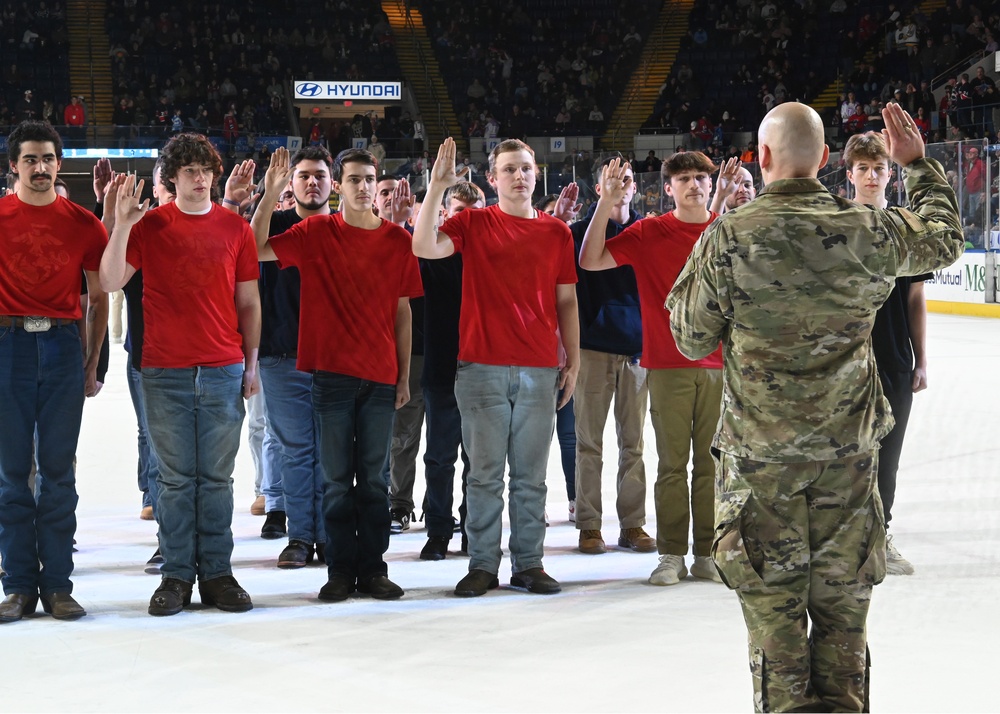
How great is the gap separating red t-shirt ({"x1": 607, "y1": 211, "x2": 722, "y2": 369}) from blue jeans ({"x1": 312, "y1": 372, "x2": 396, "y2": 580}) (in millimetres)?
1231

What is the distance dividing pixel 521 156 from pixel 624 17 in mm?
30718

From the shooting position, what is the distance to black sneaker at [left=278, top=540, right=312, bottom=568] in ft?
17.3

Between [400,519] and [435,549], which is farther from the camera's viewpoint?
[400,519]

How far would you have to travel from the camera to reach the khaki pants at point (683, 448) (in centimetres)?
503

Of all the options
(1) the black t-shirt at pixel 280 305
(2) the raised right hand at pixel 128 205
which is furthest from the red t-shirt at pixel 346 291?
(1) the black t-shirt at pixel 280 305

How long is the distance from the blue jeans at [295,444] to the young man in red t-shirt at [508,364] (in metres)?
0.96

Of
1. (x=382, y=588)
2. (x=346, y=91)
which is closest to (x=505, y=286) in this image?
(x=382, y=588)

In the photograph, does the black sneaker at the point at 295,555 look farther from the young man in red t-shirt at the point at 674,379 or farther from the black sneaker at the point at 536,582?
the young man in red t-shirt at the point at 674,379

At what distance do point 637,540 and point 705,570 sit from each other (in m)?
0.63

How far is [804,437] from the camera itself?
2.83 metres

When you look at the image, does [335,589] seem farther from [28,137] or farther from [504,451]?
[28,137]

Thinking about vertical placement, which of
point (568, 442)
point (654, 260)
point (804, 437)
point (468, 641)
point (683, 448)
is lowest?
point (468, 641)

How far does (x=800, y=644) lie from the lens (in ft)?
9.24

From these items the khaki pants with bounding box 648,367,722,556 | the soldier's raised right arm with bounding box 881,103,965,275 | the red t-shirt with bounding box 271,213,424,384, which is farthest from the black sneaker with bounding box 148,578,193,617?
the soldier's raised right arm with bounding box 881,103,965,275
